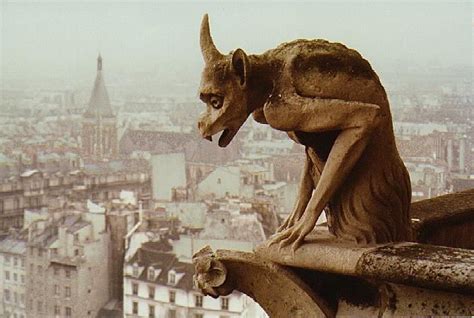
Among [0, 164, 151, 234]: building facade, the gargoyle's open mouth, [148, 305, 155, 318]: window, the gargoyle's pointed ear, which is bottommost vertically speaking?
[148, 305, 155, 318]: window

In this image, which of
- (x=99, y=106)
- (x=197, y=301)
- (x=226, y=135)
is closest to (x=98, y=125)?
(x=99, y=106)

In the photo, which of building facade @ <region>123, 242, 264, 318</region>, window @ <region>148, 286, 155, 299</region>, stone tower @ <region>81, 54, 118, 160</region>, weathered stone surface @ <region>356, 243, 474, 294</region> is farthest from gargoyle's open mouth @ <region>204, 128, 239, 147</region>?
stone tower @ <region>81, 54, 118, 160</region>

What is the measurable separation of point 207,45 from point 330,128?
248mm

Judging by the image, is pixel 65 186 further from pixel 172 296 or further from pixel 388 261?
pixel 388 261

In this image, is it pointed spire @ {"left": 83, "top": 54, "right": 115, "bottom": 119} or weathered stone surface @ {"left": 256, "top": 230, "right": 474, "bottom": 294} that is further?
pointed spire @ {"left": 83, "top": 54, "right": 115, "bottom": 119}

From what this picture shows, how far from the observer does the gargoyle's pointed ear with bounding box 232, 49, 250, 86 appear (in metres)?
1.42

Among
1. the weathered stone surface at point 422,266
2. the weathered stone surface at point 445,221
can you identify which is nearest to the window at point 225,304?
the weathered stone surface at point 445,221

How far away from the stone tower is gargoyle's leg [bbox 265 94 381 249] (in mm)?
6483

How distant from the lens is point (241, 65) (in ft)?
4.70

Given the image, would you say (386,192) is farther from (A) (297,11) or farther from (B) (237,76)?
(A) (297,11)

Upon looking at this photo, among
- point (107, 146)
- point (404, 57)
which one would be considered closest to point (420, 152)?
point (404, 57)

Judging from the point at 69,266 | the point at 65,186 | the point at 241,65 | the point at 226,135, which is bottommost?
the point at 69,266

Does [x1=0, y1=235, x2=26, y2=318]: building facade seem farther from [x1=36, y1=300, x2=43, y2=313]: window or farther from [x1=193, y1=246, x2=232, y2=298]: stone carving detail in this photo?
[x1=193, y1=246, x2=232, y2=298]: stone carving detail

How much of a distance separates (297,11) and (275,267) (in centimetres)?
571
